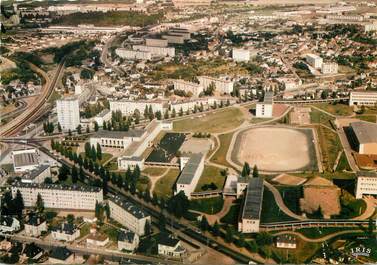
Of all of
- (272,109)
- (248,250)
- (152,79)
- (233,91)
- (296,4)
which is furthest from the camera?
(296,4)

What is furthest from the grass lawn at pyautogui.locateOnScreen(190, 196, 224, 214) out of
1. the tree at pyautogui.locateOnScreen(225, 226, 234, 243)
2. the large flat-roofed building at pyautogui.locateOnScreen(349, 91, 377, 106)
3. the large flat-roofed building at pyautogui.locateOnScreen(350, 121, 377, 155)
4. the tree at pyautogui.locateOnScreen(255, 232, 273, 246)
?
the large flat-roofed building at pyautogui.locateOnScreen(349, 91, 377, 106)

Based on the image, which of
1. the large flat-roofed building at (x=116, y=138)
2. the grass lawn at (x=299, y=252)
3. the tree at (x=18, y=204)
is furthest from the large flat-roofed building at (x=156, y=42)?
the grass lawn at (x=299, y=252)

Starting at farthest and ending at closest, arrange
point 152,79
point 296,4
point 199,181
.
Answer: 1. point 296,4
2. point 152,79
3. point 199,181

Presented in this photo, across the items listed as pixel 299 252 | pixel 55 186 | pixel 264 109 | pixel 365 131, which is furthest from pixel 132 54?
pixel 299 252

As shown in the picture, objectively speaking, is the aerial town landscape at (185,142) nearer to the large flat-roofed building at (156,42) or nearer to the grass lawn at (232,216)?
the grass lawn at (232,216)

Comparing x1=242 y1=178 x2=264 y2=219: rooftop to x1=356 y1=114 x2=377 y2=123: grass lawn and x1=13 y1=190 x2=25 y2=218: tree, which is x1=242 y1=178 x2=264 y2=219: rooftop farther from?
x1=356 y1=114 x2=377 y2=123: grass lawn

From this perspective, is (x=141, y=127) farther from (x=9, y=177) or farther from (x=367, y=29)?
(x=367, y=29)

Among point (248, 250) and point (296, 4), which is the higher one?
point (296, 4)

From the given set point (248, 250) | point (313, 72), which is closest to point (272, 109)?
point (313, 72)

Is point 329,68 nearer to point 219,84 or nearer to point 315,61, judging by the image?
point 315,61
